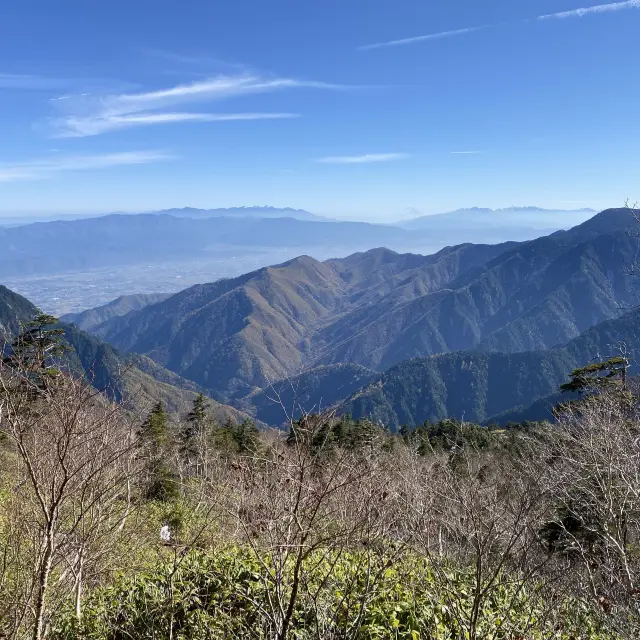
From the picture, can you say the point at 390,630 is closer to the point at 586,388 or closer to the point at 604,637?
the point at 604,637

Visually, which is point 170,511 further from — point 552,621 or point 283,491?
point 552,621

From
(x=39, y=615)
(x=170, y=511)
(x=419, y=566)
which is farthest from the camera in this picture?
(x=170, y=511)

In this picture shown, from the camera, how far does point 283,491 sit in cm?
606

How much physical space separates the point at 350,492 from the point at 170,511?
9032 millimetres

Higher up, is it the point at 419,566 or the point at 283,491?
the point at 283,491

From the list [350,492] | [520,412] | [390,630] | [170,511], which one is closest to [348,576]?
[390,630]

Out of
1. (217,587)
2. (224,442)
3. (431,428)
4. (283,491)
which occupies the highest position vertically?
(283,491)

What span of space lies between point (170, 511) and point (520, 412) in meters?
146

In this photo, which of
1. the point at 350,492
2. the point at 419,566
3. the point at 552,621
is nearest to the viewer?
the point at 552,621

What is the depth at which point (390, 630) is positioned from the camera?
5297 millimetres

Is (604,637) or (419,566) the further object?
(419,566)

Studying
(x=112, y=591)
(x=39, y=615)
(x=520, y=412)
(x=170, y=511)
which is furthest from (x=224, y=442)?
(x=520, y=412)

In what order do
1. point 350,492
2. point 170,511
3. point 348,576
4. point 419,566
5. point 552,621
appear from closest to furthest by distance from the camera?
point 552,621 → point 348,576 → point 419,566 → point 350,492 → point 170,511

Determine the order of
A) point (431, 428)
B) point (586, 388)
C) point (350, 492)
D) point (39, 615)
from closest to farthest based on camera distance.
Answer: point (39, 615), point (350, 492), point (586, 388), point (431, 428)
